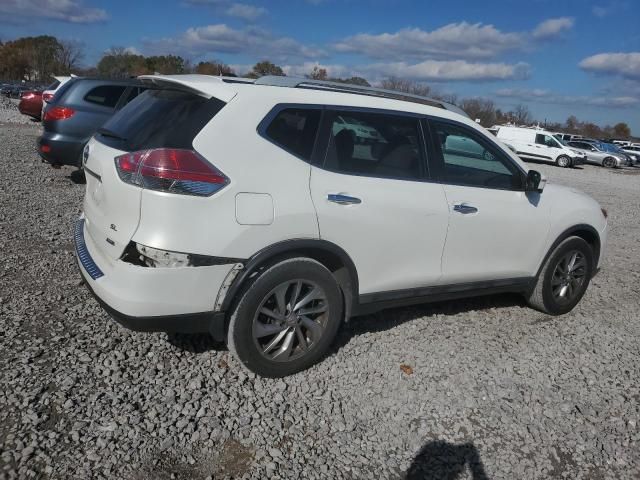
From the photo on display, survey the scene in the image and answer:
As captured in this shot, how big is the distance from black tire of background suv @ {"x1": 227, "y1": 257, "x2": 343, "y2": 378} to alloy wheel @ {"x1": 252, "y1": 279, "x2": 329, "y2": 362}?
0.11 feet

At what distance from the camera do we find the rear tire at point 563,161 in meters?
30.5

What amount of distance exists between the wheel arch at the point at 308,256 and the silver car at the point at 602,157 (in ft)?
120

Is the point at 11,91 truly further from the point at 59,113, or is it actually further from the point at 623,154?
the point at 623,154

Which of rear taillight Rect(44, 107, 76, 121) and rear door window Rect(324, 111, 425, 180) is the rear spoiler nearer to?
A: rear door window Rect(324, 111, 425, 180)

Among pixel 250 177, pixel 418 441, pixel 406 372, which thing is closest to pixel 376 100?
pixel 250 177

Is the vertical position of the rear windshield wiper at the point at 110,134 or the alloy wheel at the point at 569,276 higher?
the rear windshield wiper at the point at 110,134

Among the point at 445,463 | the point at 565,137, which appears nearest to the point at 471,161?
the point at 445,463

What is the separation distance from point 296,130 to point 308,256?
31.5 inches

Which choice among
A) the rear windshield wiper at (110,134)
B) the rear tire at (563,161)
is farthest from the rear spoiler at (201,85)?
the rear tire at (563,161)

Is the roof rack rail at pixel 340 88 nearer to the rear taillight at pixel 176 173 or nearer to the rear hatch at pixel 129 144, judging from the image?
the rear hatch at pixel 129 144

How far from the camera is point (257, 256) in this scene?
3.17 meters

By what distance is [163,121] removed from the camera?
3.28 meters

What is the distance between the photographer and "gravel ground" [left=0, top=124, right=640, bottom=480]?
9.18 feet

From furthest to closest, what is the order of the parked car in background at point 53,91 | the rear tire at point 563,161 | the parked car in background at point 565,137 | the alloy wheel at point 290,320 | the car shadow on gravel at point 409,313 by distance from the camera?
the parked car in background at point 565,137, the rear tire at point 563,161, the parked car in background at point 53,91, the car shadow on gravel at point 409,313, the alloy wheel at point 290,320
